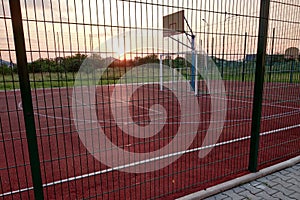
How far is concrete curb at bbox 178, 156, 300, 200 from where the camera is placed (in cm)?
259

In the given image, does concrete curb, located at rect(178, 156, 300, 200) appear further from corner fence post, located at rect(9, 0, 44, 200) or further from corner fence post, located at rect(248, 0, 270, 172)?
corner fence post, located at rect(9, 0, 44, 200)

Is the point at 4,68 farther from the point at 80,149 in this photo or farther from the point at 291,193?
the point at 291,193

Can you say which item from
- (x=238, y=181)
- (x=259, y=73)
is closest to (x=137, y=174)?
(x=238, y=181)

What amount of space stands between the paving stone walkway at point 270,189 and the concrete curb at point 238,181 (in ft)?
0.15

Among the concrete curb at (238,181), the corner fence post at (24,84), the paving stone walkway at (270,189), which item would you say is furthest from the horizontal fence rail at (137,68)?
the paving stone walkway at (270,189)

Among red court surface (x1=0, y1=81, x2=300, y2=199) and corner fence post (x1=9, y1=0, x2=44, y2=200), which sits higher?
corner fence post (x1=9, y1=0, x2=44, y2=200)

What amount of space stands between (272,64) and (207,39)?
1.37 metres

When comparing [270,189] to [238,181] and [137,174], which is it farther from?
[137,174]

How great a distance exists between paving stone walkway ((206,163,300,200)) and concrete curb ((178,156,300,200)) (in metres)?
0.05

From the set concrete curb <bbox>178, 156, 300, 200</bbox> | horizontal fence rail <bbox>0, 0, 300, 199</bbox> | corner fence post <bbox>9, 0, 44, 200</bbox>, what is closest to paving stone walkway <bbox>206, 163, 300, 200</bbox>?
concrete curb <bbox>178, 156, 300, 200</bbox>

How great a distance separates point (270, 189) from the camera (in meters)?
2.77

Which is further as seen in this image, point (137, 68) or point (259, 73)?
point (259, 73)

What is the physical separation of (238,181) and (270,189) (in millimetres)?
399

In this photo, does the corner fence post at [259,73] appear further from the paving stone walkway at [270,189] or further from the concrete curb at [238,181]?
the paving stone walkway at [270,189]
